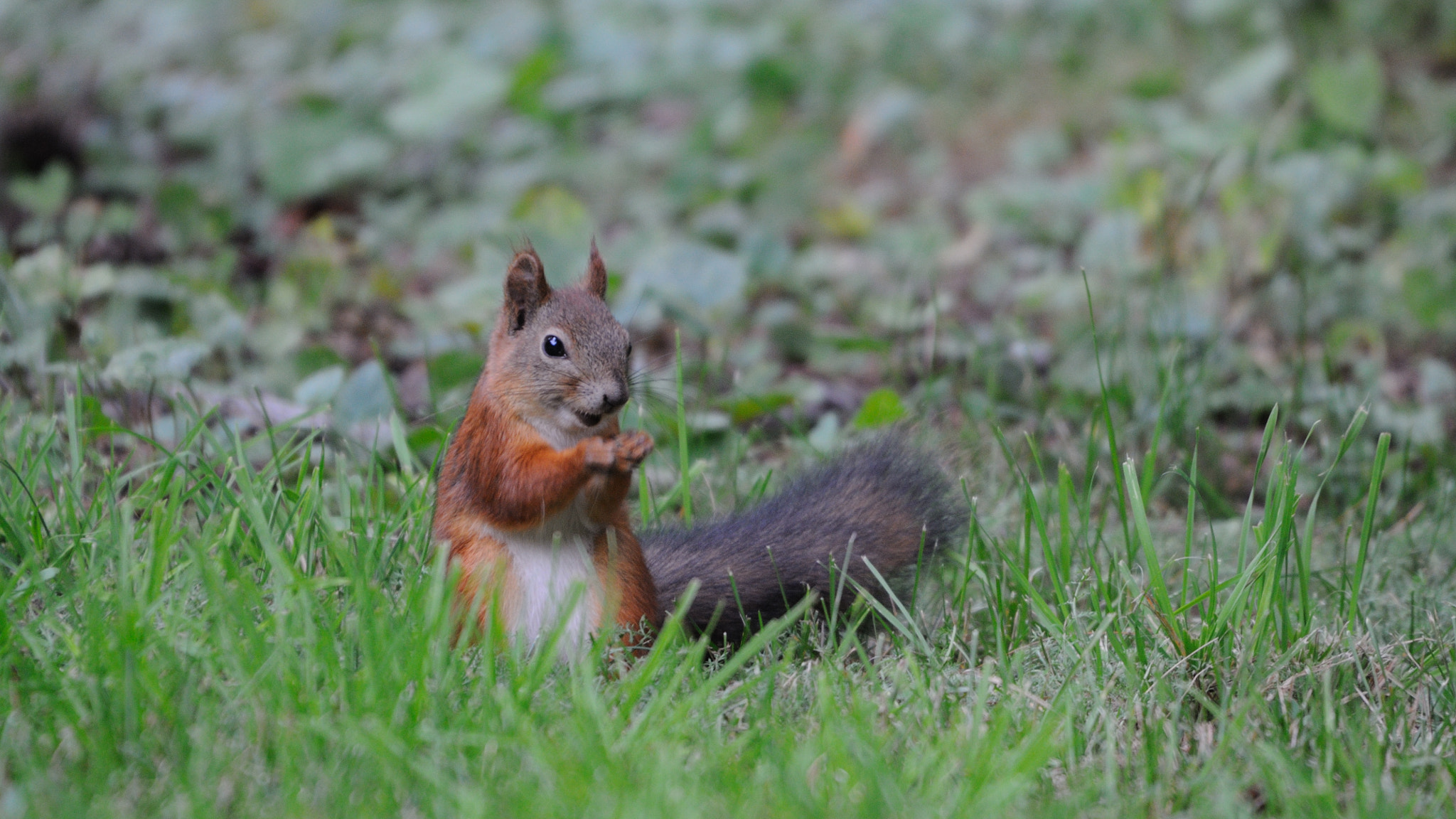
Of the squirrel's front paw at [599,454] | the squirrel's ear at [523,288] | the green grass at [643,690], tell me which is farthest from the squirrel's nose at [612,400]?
the green grass at [643,690]

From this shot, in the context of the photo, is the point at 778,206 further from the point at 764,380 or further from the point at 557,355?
the point at 557,355

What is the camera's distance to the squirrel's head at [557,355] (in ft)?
6.38

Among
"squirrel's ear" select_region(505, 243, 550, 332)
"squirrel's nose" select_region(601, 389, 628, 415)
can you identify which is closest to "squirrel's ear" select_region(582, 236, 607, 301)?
"squirrel's ear" select_region(505, 243, 550, 332)

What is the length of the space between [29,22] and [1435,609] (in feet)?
25.4

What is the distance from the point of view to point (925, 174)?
18.9ft

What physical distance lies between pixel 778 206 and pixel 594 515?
3431 mm

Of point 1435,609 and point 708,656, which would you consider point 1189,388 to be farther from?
point 708,656

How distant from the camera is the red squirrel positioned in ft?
6.14

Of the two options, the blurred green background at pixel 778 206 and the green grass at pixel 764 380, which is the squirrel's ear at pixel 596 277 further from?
the blurred green background at pixel 778 206

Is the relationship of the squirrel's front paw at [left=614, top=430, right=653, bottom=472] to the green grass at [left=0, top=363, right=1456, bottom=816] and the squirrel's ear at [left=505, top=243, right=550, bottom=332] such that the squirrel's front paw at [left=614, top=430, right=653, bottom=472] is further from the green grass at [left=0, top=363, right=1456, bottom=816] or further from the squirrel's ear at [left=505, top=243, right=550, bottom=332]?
the squirrel's ear at [left=505, top=243, right=550, bottom=332]

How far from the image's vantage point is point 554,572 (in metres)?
1.87

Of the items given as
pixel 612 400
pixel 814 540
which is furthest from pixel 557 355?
pixel 814 540

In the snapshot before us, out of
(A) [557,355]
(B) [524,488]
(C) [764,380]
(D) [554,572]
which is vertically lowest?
(C) [764,380]

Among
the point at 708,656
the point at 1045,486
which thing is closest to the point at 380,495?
the point at 708,656
